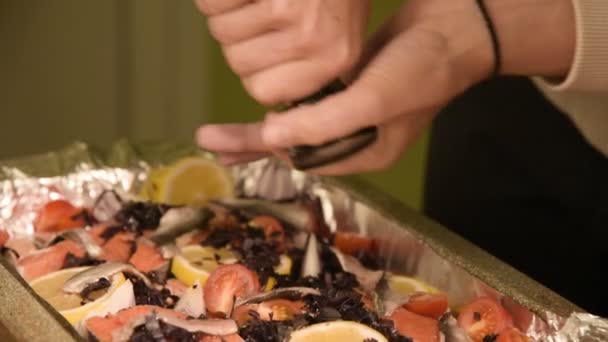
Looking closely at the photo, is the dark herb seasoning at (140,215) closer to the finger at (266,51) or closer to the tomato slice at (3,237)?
the tomato slice at (3,237)

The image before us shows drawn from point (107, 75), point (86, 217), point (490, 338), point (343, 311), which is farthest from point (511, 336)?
point (107, 75)

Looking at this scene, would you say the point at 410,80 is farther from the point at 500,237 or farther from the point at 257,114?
the point at 257,114

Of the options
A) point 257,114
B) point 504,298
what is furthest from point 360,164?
point 257,114

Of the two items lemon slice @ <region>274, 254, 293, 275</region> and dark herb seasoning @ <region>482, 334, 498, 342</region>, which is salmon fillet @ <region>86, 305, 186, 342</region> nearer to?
lemon slice @ <region>274, 254, 293, 275</region>

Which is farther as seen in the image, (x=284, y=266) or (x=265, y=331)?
(x=284, y=266)

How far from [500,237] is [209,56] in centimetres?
122

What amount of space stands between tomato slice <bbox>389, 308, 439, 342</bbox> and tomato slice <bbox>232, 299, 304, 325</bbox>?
0.11 meters

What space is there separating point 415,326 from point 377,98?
0.26 meters

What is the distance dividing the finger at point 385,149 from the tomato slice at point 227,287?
0.50ft

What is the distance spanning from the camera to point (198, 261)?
1311 mm

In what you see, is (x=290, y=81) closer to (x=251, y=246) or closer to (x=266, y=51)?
(x=266, y=51)

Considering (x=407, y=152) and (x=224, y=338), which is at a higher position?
(x=224, y=338)

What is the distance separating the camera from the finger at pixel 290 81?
1113mm

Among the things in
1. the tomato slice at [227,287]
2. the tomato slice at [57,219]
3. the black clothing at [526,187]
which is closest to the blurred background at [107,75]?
the black clothing at [526,187]
